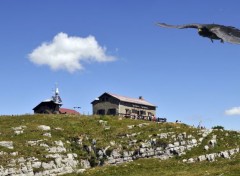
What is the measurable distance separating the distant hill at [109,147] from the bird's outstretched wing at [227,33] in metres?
41.7

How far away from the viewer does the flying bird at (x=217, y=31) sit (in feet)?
21.1

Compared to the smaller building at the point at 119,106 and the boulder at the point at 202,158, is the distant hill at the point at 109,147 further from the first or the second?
the smaller building at the point at 119,106

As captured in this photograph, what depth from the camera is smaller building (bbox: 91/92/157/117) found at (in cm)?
9788

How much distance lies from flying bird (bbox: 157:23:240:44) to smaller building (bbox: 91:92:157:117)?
87.6m

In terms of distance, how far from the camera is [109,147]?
64.6 metres

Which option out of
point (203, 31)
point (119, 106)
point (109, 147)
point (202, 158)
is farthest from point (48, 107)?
point (203, 31)

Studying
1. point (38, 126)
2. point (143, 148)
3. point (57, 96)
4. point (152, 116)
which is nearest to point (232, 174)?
point (143, 148)

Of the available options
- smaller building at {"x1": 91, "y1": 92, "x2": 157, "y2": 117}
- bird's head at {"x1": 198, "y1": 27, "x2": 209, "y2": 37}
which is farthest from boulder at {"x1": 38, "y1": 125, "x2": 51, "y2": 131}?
bird's head at {"x1": 198, "y1": 27, "x2": 209, "y2": 37}

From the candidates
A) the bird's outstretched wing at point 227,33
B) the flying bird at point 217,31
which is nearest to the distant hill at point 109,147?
the flying bird at point 217,31

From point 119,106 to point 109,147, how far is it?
109ft

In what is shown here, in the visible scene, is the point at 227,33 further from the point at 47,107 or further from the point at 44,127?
the point at 47,107

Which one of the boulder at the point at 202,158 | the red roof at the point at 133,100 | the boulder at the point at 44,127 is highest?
the red roof at the point at 133,100

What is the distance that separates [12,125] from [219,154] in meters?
34.8

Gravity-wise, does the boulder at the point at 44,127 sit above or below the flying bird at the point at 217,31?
above
